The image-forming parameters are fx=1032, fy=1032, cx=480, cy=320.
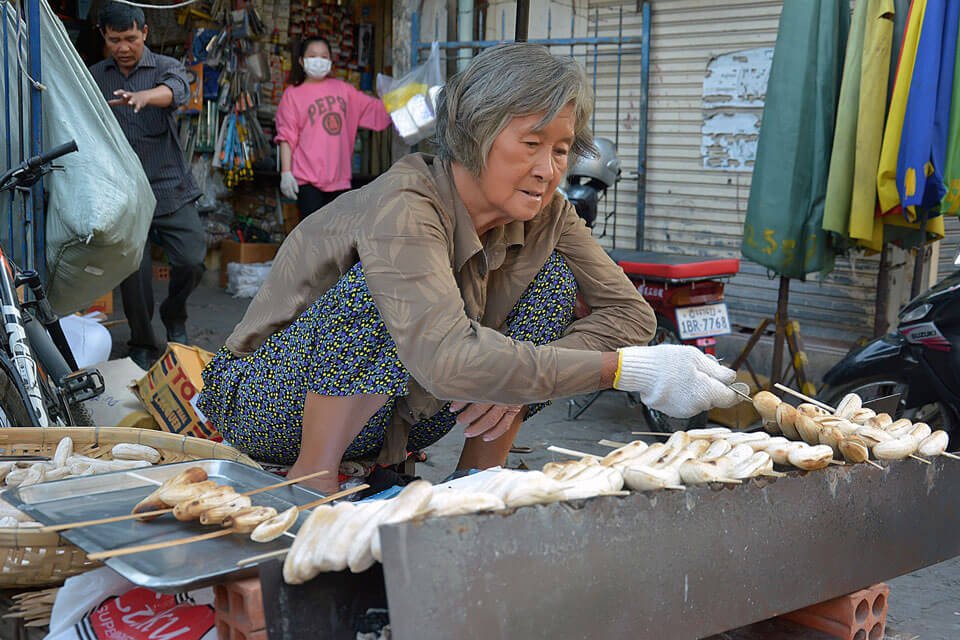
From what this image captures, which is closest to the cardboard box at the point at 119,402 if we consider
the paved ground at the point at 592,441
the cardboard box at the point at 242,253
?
the paved ground at the point at 592,441

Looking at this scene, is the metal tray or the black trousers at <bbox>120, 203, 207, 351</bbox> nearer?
the metal tray

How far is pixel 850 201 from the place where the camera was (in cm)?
446

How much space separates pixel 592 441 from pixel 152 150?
8.47ft

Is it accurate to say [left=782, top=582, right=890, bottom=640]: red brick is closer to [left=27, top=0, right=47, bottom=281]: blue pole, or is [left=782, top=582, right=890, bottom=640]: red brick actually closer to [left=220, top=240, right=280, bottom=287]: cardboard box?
[left=27, top=0, right=47, bottom=281]: blue pole

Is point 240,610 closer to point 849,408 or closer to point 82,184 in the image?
point 849,408

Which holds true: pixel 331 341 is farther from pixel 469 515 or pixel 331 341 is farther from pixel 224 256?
pixel 224 256

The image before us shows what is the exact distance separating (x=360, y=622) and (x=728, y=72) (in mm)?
4829

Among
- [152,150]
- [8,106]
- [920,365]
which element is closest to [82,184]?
[8,106]

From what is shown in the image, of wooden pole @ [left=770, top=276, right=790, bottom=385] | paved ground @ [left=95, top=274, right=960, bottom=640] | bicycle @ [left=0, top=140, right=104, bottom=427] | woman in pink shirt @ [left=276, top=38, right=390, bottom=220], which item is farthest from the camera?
woman in pink shirt @ [left=276, top=38, right=390, bottom=220]

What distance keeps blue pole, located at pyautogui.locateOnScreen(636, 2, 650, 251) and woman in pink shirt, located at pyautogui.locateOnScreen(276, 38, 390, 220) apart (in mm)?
1941

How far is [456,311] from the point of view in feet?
6.81

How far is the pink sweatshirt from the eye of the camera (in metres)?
6.73

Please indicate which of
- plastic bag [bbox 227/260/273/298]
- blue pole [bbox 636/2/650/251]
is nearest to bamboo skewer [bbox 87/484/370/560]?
blue pole [bbox 636/2/650/251]

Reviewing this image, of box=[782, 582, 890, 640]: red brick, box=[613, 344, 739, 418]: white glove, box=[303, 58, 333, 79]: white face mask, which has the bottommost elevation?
box=[782, 582, 890, 640]: red brick
